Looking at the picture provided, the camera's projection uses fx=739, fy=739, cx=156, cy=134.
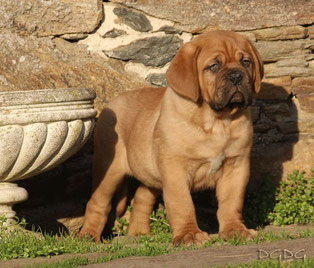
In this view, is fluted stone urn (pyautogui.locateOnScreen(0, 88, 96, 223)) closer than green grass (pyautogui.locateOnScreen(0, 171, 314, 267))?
No

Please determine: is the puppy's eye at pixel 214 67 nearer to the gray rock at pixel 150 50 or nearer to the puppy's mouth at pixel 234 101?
the puppy's mouth at pixel 234 101

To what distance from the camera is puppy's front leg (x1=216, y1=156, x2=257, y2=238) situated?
5.93m

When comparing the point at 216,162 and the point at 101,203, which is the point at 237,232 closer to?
the point at 216,162

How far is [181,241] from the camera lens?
555 centimetres

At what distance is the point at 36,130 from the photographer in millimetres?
5707

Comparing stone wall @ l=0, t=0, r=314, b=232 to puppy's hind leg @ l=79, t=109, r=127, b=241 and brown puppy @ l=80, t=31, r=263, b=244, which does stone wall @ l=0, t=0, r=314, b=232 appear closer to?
puppy's hind leg @ l=79, t=109, r=127, b=241

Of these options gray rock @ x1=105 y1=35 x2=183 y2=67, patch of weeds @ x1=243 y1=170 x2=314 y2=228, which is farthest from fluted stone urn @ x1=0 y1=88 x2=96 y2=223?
patch of weeds @ x1=243 y1=170 x2=314 y2=228

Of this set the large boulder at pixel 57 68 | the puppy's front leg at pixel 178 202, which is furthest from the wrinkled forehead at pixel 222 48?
the large boulder at pixel 57 68

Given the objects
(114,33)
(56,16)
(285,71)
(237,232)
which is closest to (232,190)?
(237,232)

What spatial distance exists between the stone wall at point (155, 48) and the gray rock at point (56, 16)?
1 cm

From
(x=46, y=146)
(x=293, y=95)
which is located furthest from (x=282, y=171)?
(x=46, y=146)

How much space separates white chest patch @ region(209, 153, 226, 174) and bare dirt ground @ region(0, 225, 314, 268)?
889mm

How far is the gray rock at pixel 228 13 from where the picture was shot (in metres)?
7.52

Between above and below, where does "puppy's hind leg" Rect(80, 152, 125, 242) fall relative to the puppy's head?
below
